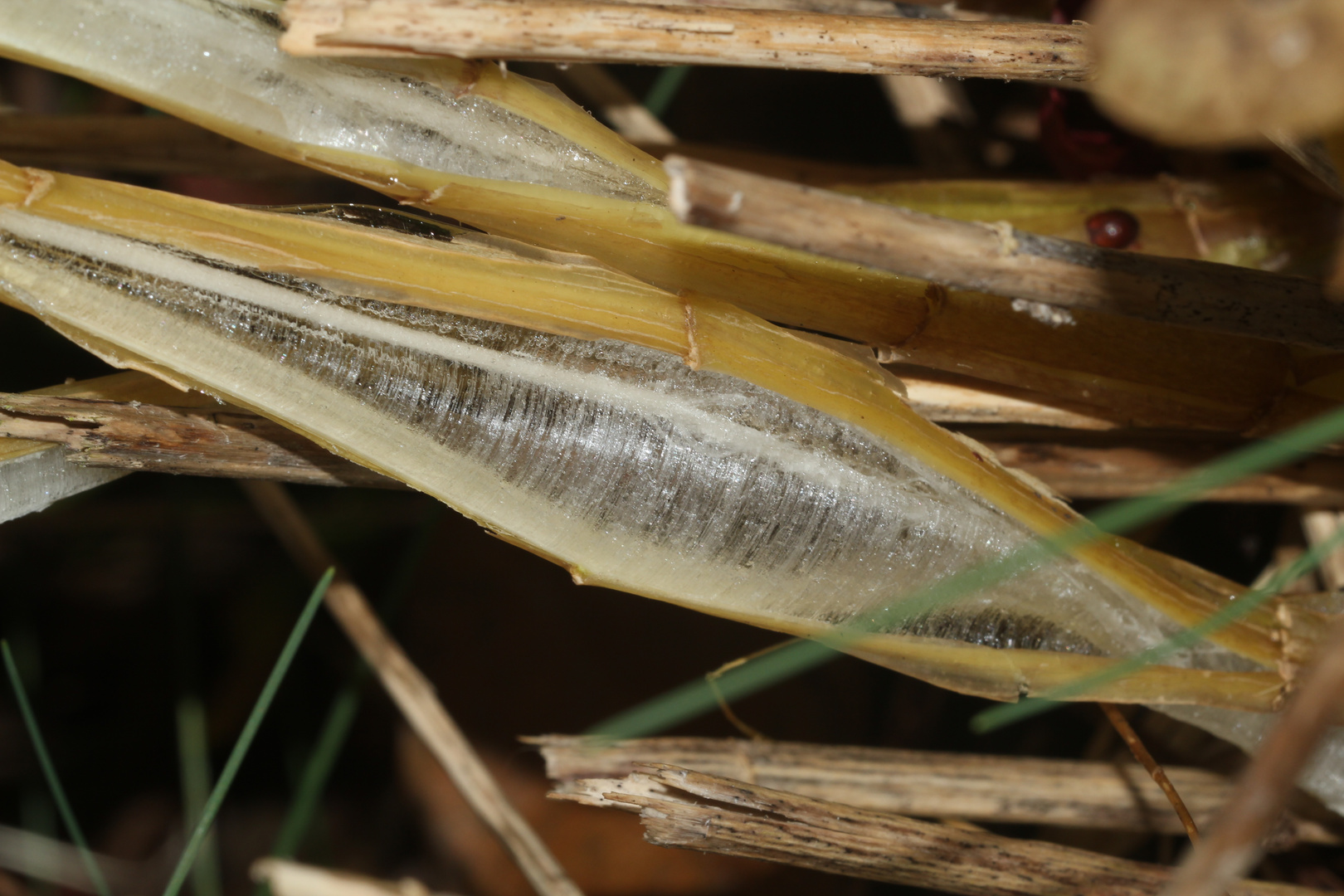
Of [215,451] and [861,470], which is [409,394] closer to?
[215,451]

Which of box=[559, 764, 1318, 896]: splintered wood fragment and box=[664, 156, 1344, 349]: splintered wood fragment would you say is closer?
box=[664, 156, 1344, 349]: splintered wood fragment

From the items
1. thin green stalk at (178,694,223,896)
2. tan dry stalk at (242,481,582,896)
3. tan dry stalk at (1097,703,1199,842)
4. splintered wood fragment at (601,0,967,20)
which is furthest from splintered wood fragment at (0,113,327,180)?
tan dry stalk at (1097,703,1199,842)

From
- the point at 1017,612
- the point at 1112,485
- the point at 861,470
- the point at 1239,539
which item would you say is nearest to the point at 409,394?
the point at 861,470

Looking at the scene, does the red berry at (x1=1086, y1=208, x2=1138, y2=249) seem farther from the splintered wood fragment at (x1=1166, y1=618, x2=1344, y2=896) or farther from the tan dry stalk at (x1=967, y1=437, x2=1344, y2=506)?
the splintered wood fragment at (x1=1166, y1=618, x2=1344, y2=896)

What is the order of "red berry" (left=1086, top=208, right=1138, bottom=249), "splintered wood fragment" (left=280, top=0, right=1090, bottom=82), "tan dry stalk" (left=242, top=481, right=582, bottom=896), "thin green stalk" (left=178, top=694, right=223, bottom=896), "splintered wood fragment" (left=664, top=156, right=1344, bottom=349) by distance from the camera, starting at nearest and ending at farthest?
1. "splintered wood fragment" (left=664, top=156, right=1344, bottom=349)
2. "splintered wood fragment" (left=280, top=0, right=1090, bottom=82)
3. "red berry" (left=1086, top=208, right=1138, bottom=249)
4. "tan dry stalk" (left=242, top=481, right=582, bottom=896)
5. "thin green stalk" (left=178, top=694, right=223, bottom=896)

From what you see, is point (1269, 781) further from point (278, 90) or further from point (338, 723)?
point (338, 723)

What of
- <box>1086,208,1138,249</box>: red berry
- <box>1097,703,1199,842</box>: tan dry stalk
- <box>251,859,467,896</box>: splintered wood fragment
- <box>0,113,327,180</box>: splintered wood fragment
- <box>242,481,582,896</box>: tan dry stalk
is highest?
<box>1086,208,1138,249</box>: red berry

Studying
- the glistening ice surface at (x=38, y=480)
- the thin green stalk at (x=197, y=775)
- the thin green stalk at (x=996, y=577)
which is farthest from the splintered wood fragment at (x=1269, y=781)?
the thin green stalk at (x=197, y=775)
